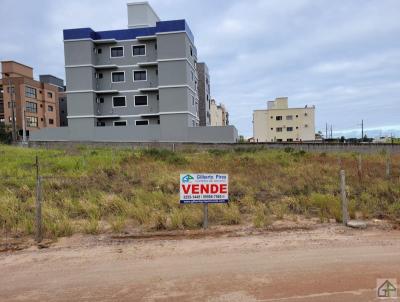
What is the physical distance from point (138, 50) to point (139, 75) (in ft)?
11.4

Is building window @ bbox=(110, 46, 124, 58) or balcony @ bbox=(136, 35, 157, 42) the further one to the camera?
building window @ bbox=(110, 46, 124, 58)

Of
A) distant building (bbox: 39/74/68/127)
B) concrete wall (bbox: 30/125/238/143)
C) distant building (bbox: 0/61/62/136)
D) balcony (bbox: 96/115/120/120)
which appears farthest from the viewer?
distant building (bbox: 39/74/68/127)

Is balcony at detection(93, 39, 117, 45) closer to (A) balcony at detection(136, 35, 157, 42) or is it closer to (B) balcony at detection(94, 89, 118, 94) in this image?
(A) balcony at detection(136, 35, 157, 42)

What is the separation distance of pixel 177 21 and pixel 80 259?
46.7m

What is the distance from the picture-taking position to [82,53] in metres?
51.0

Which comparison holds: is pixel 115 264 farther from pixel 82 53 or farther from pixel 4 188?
pixel 82 53

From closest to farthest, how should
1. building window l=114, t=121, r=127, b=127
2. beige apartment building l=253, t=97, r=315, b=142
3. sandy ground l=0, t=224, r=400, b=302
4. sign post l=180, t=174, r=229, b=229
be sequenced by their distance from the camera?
sandy ground l=0, t=224, r=400, b=302 < sign post l=180, t=174, r=229, b=229 < building window l=114, t=121, r=127, b=127 < beige apartment building l=253, t=97, r=315, b=142

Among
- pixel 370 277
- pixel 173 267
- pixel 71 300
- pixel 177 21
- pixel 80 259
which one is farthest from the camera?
pixel 177 21

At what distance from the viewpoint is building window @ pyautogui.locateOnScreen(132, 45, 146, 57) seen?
5188cm

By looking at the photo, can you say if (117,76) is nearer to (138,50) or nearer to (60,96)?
(138,50)

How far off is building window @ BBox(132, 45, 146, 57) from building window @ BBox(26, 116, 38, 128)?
37.3 meters

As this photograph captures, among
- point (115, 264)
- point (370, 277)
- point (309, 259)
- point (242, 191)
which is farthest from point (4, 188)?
point (370, 277)

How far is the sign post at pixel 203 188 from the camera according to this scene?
25.5ft

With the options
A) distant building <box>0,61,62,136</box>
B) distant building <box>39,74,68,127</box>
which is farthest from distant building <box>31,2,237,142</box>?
distant building <box>39,74,68,127</box>
